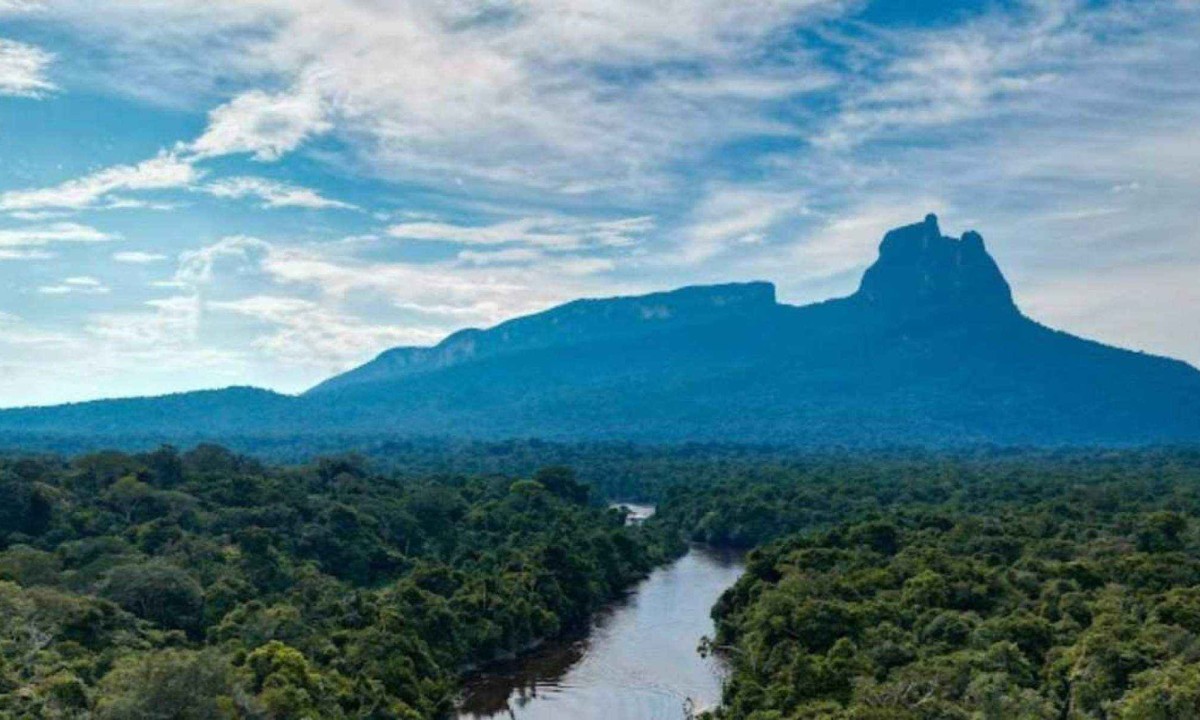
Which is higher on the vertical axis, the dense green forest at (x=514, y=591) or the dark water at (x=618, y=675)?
the dense green forest at (x=514, y=591)

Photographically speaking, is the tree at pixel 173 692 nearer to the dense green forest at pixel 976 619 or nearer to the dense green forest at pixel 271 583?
the dense green forest at pixel 271 583

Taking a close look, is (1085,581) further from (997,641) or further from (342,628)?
(342,628)

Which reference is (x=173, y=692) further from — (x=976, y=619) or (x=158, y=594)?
(x=976, y=619)

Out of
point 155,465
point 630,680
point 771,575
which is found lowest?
point 630,680

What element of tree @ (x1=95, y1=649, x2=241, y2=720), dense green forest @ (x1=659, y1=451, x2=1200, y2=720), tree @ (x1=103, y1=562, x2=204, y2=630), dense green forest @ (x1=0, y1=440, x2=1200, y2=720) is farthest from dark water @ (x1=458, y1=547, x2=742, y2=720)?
tree @ (x1=95, y1=649, x2=241, y2=720)

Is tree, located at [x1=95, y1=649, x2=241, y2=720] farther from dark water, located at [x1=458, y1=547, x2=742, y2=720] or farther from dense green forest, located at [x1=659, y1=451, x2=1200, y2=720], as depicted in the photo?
dark water, located at [x1=458, y1=547, x2=742, y2=720]

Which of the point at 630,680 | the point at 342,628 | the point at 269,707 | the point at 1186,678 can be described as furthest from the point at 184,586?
the point at 1186,678

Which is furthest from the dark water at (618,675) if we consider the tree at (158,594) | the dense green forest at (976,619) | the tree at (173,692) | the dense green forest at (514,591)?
the tree at (173,692)
